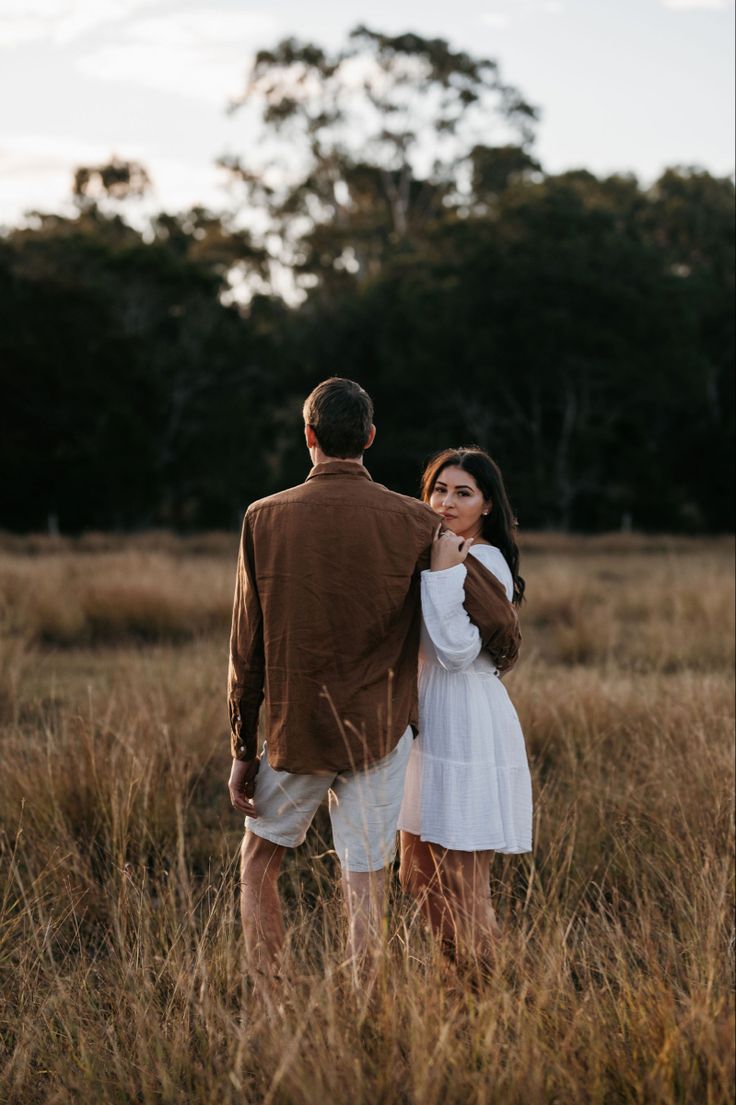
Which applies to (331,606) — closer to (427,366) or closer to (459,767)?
(459,767)

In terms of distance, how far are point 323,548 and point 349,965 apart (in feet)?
3.39

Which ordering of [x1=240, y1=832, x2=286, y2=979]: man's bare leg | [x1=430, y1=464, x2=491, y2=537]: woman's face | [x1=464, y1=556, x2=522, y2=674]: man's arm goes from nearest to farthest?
1. [x1=464, y1=556, x2=522, y2=674]: man's arm
2. [x1=240, y1=832, x2=286, y2=979]: man's bare leg
3. [x1=430, y1=464, x2=491, y2=537]: woman's face

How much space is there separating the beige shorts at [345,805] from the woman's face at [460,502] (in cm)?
62

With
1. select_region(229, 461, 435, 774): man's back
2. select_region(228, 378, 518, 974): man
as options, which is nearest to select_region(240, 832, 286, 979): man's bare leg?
select_region(228, 378, 518, 974): man

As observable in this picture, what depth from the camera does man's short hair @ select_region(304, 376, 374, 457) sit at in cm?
292

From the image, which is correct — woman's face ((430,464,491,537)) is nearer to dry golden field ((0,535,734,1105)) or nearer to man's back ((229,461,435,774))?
man's back ((229,461,435,774))

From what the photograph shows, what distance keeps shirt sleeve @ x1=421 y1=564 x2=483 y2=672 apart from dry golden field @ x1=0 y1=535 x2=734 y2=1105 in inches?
26.7

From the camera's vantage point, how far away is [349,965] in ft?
9.08

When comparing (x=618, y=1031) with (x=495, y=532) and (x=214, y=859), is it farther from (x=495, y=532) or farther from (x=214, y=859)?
(x=214, y=859)

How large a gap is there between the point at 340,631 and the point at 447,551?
35cm

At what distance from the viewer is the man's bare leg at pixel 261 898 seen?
3086 millimetres

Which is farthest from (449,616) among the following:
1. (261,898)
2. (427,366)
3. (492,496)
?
(427,366)

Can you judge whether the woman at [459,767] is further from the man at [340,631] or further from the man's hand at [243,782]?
the man's hand at [243,782]

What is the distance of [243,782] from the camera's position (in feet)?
10.2
